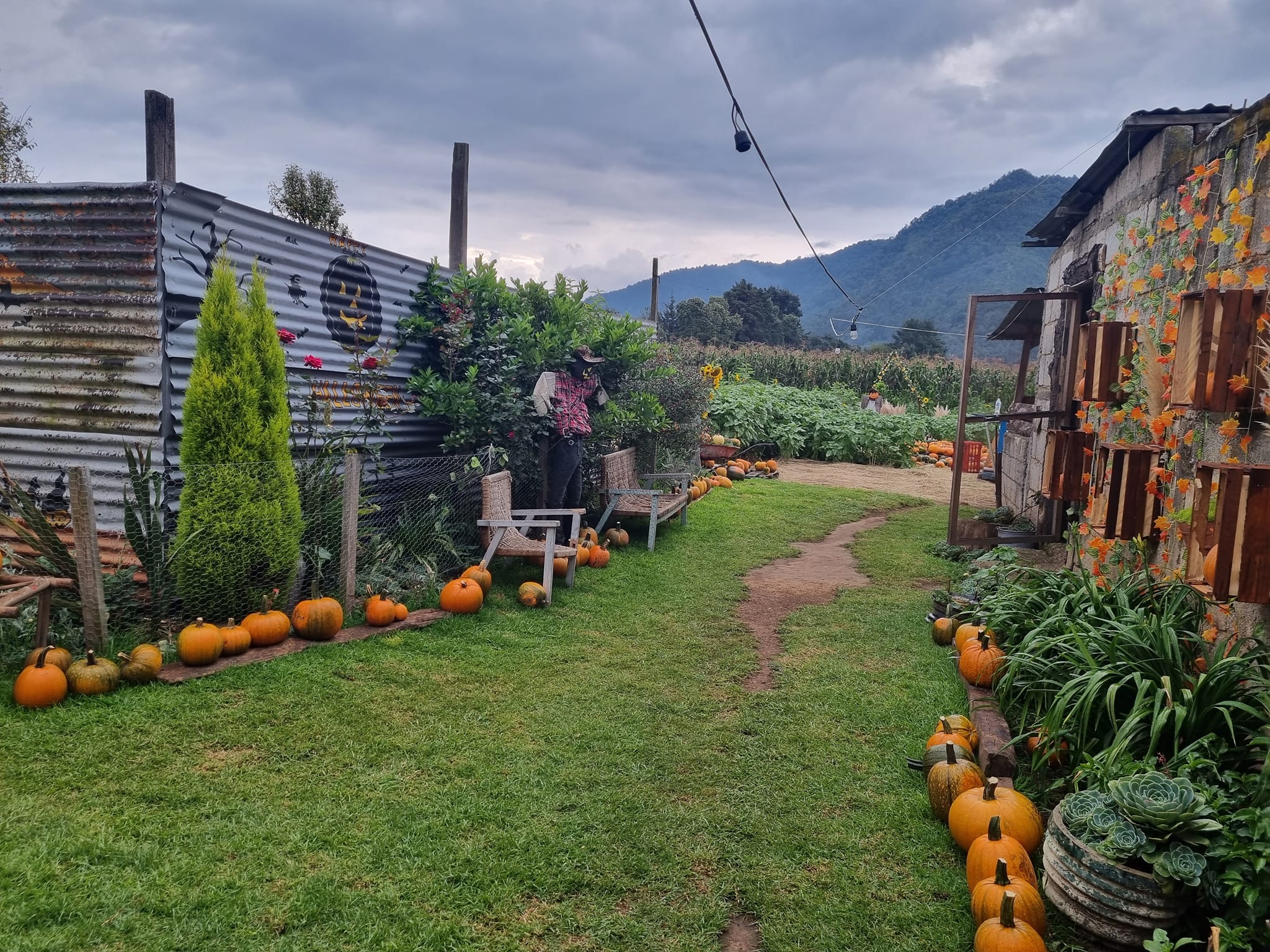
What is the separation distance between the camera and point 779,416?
16516 millimetres

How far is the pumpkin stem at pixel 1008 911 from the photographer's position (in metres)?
2.16

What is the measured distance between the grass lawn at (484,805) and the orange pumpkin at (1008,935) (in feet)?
0.54

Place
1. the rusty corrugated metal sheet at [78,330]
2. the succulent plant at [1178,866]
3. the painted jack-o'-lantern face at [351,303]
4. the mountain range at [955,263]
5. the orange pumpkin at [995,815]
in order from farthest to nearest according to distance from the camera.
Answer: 1. the mountain range at [955,263]
2. the painted jack-o'-lantern face at [351,303]
3. the rusty corrugated metal sheet at [78,330]
4. the orange pumpkin at [995,815]
5. the succulent plant at [1178,866]

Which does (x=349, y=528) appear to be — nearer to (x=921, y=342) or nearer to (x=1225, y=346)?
(x=1225, y=346)

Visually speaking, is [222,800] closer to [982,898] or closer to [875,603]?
[982,898]

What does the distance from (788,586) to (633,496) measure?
2242 mm

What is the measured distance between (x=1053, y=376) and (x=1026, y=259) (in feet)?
225

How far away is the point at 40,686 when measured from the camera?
11.2ft

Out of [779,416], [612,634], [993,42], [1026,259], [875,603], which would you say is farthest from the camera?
[1026,259]

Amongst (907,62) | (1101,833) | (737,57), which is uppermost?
(907,62)

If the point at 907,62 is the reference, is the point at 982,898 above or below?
below

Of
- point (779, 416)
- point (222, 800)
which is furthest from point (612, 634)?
point (779, 416)

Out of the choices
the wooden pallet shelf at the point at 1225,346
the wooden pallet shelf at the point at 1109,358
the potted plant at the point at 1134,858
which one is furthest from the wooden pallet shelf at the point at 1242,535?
the wooden pallet shelf at the point at 1109,358

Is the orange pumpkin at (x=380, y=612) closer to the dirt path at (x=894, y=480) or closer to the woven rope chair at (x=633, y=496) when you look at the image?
the woven rope chair at (x=633, y=496)
